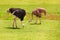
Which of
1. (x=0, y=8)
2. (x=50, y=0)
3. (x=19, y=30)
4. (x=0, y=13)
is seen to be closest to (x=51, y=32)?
(x=19, y=30)

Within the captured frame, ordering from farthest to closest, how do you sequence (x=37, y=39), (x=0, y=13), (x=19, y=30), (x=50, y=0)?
(x=50, y=0), (x=0, y=13), (x=19, y=30), (x=37, y=39)

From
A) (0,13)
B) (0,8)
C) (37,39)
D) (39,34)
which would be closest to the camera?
(37,39)

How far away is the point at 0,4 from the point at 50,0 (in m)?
6.53

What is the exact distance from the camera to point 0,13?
917 inches

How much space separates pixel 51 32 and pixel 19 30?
1.90 metres

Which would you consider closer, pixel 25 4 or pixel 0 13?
pixel 0 13

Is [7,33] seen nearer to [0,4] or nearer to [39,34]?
[39,34]

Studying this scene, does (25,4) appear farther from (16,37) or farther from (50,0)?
(16,37)

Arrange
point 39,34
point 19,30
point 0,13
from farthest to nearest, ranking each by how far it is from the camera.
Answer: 1. point 0,13
2. point 19,30
3. point 39,34

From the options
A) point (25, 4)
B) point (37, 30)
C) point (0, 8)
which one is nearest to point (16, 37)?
point (37, 30)

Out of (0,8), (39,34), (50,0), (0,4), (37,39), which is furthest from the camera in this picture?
(50,0)

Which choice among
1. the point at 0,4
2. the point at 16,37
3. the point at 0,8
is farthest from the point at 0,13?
the point at 16,37

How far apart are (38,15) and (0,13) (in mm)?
6347

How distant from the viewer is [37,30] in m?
14.9
